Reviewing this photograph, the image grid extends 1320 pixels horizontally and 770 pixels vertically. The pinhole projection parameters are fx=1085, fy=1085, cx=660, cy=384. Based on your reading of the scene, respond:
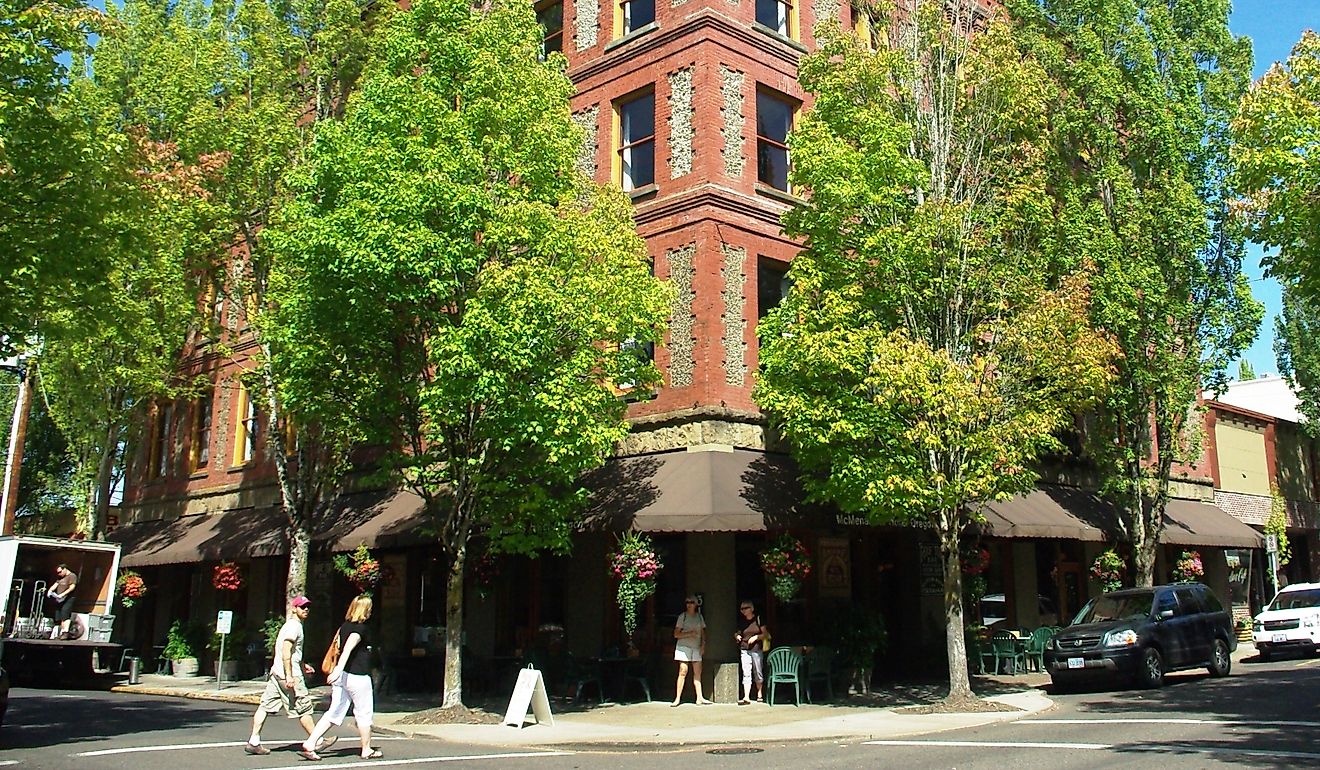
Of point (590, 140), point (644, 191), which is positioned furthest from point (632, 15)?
point (644, 191)

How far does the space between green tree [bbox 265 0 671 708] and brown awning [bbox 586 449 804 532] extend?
1.13 metres

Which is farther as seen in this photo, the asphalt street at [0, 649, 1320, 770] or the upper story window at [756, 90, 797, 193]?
the upper story window at [756, 90, 797, 193]

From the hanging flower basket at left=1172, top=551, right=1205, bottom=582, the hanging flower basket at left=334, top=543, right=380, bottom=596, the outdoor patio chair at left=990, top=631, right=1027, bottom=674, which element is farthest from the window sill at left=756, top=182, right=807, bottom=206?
the hanging flower basket at left=1172, top=551, right=1205, bottom=582

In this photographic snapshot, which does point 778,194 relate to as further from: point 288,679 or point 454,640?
point 288,679

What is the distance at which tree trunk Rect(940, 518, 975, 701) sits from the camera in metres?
16.2

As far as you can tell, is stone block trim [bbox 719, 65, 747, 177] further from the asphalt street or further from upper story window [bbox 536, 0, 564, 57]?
the asphalt street

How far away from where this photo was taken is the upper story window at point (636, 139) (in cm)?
2116

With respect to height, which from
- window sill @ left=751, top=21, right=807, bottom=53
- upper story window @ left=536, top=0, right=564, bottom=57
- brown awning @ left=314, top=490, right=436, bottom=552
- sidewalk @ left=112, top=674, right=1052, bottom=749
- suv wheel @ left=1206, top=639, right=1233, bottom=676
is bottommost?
sidewalk @ left=112, top=674, right=1052, bottom=749

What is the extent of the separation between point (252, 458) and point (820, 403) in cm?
1771

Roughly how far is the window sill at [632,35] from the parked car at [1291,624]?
62.4ft

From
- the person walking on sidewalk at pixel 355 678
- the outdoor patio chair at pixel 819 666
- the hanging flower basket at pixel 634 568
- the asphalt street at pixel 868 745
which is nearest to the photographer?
the asphalt street at pixel 868 745

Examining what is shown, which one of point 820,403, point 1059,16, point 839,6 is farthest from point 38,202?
point 1059,16

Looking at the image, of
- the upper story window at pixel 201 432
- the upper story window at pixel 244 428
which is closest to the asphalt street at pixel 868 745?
the upper story window at pixel 244 428

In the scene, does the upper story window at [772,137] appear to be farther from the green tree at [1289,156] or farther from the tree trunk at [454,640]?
the tree trunk at [454,640]
